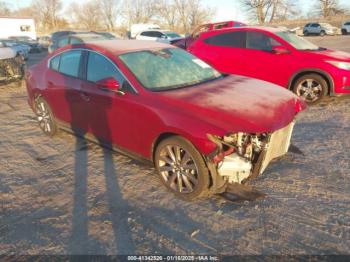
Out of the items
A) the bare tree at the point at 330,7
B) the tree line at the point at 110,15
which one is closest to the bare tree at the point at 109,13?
the tree line at the point at 110,15

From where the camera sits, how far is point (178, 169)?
3688mm

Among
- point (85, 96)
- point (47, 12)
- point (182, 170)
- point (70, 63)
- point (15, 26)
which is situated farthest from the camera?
point (47, 12)

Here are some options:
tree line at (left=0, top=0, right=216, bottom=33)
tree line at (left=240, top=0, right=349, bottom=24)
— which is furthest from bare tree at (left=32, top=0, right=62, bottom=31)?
tree line at (left=240, top=0, right=349, bottom=24)

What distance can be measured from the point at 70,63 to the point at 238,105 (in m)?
2.72

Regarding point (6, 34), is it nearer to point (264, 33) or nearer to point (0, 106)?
point (0, 106)

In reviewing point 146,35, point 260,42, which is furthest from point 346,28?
point 260,42

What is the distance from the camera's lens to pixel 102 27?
73.8 meters

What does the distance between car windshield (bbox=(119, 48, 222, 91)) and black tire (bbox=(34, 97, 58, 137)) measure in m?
2.01

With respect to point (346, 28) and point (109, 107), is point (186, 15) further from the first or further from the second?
point (109, 107)

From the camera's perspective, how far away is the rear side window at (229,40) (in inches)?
312

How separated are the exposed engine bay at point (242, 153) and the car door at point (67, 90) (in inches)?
83.8

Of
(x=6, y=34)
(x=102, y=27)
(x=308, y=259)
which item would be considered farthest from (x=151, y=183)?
(x=102, y=27)

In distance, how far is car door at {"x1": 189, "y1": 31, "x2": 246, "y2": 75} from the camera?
790 centimetres

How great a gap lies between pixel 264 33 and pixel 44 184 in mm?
5817
